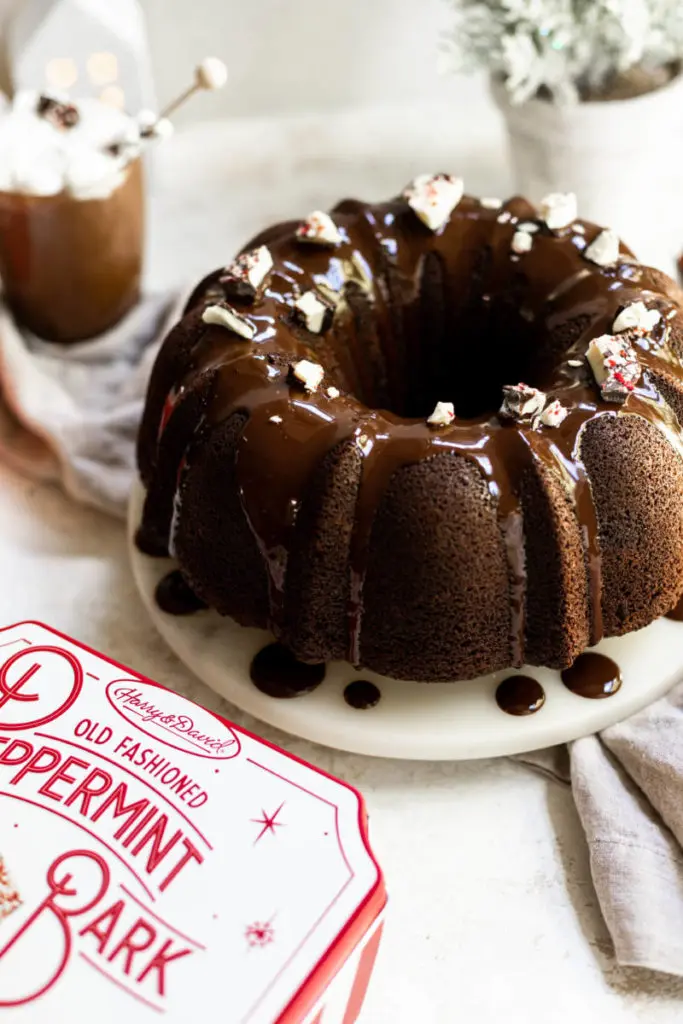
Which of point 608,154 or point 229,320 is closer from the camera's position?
point 229,320

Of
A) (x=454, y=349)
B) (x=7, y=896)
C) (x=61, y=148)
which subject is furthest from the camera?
(x=61, y=148)

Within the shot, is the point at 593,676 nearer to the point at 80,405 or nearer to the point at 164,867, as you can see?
the point at 164,867

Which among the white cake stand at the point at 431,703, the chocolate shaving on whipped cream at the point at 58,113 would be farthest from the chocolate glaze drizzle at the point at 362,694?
the chocolate shaving on whipped cream at the point at 58,113

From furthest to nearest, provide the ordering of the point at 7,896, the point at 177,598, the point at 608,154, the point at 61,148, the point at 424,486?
the point at 608,154 → the point at 61,148 → the point at 177,598 → the point at 424,486 → the point at 7,896

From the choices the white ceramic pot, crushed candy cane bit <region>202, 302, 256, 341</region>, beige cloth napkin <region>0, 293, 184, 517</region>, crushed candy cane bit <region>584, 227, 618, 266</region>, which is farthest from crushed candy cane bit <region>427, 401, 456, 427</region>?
the white ceramic pot

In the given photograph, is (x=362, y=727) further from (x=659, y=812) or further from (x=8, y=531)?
(x=8, y=531)

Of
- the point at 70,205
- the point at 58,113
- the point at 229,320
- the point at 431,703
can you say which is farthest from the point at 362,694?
the point at 58,113

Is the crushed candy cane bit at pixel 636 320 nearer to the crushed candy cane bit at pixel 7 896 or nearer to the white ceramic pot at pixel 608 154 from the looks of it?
the white ceramic pot at pixel 608 154

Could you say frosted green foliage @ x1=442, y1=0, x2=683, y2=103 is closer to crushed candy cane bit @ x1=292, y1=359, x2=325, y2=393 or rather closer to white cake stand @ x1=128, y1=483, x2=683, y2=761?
crushed candy cane bit @ x1=292, y1=359, x2=325, y2=393
